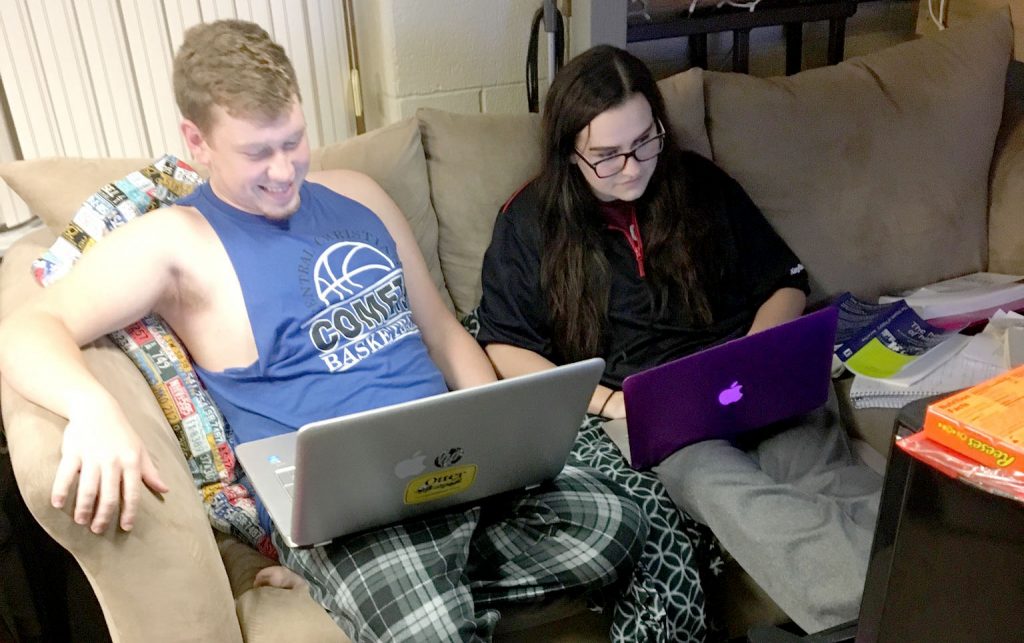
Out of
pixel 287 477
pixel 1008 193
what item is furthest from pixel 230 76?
pixel 1008 193

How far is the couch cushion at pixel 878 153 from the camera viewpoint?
192 cm

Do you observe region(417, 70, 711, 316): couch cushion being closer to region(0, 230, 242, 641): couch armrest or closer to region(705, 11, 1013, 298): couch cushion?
region(705, 11, 1013, 298): couch cushion

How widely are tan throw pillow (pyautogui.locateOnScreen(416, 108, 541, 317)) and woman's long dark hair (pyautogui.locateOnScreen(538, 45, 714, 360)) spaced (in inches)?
5.9

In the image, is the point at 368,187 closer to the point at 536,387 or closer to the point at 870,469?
the point at 536,387

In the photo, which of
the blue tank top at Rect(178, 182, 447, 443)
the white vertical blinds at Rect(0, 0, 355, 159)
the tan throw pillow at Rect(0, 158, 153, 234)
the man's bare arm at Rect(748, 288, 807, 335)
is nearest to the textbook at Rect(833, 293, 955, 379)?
the man's bare arm at Rect(748, 288, 807, 335)

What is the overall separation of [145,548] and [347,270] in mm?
551

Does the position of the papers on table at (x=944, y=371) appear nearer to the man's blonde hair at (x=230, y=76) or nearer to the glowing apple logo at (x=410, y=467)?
the glowing apple logo at (x=410, y=467)

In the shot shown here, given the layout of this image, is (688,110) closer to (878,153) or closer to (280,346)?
(878,153)

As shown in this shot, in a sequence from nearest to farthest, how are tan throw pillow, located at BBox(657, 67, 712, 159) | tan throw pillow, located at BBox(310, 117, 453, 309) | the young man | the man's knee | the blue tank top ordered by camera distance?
the young man
the man's knee
the blue tank top
tan throw pillow, located at BBox(310, 117, 453, 309)
tan throw pillow, located at BBox(657, 67, 712, 159)

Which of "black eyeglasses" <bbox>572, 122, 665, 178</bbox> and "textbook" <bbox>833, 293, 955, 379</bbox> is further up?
"black eyeglasses" <bbox>572, 122, 665, 178</bbox>

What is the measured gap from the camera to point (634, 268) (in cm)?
167

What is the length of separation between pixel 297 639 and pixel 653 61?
1836mm

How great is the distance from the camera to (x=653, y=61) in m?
2.47

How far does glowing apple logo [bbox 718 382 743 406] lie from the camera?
4.49 feet
